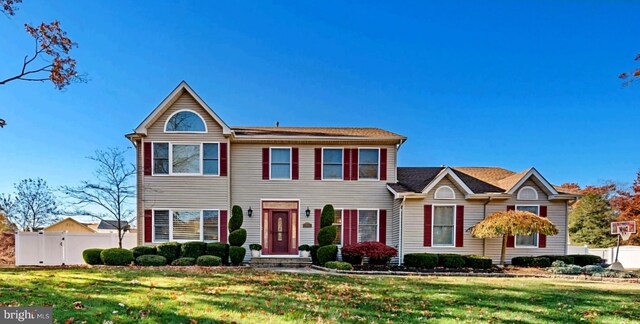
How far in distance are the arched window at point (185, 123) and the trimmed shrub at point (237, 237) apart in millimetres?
4694

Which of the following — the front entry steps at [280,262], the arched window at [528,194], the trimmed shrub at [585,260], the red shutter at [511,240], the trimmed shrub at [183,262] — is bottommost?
the front entry steps at [280,262]

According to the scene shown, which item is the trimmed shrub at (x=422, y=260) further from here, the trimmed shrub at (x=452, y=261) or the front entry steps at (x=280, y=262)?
the front entry steps at (x=280, y=262)

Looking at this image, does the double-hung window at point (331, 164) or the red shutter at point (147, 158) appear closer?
the red shutter at point (147, 158)

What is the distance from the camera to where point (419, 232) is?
15.6 metres

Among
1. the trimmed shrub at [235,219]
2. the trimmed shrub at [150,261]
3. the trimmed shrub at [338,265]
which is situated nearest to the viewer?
the trimmed shrub at [338,265]

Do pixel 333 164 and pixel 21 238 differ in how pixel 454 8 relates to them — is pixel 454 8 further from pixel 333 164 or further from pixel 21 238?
pixel 21 238

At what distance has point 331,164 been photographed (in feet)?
54.4

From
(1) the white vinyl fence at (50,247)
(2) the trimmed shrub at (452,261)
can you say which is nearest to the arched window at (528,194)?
(2) the trimmed shrub at (452,261)

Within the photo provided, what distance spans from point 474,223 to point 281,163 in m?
9.09

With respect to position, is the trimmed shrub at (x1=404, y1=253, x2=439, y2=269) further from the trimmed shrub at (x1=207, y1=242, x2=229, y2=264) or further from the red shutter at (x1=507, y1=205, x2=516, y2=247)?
the trimmed shrub at (x1=207, y1=242, x2=229, y2=264)

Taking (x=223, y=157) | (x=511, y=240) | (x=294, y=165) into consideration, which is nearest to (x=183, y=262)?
(x=223, y=157)

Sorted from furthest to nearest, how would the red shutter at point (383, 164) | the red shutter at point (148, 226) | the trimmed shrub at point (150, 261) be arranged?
1. the red shutter at point (383, 164)
2. the red shutter at point (148, 226)
3. the trimmed shrub at point (150, 261)

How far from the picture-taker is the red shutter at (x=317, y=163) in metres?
16.5

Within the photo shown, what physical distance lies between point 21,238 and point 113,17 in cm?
1016
